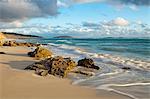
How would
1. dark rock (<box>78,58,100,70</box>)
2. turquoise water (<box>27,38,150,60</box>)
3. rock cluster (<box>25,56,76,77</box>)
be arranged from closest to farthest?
1. rock cluster (<box>25,56,76,77</box>)
2. dark rock (<box>78,58,100,70</box>)
3. turquoise water (<box>27,38,150,60</box>)

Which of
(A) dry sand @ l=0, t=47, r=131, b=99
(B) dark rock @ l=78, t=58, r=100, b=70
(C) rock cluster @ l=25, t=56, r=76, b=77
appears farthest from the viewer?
(B) dark rock @ l=78, t=58, r=100, b=70

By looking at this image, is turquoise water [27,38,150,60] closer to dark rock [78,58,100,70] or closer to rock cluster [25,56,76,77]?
dark rock [78,58,100,70]

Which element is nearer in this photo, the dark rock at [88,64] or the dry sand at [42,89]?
the dry sand at [42,89]

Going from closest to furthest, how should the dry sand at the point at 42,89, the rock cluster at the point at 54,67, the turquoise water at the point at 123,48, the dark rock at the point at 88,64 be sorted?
the dry sand at the point at 42,89 → the rock cluster at the point at 54,67 → the dark rock at the point at 88,64 → the turquoise water at the point at 123,48

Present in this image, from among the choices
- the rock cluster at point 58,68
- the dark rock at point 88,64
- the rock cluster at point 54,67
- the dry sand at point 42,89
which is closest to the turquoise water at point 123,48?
the dark rock at point 88,64

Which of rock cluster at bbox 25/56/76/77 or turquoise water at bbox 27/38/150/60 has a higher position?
rock cluster at bbox 25/56/76/77

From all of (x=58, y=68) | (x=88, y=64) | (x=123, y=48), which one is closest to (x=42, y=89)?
(x=58, y=68)

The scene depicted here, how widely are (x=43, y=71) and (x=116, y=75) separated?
8.90 feet

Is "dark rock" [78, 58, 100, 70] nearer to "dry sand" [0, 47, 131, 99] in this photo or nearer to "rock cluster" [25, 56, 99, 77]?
"rock cluster" [25, 56, 99, 77]

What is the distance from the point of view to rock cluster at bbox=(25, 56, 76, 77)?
397 inches

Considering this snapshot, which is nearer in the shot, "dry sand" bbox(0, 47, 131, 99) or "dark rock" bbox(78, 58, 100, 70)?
"dry sand" bbox(0, 47, 131, 99)

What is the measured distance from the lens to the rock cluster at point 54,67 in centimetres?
1009

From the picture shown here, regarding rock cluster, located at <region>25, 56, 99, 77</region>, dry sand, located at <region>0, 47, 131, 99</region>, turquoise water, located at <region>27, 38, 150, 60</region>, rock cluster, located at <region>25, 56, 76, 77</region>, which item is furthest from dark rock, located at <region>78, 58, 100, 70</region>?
turquoise water, located at <region>27, 38, 150, 60</region>

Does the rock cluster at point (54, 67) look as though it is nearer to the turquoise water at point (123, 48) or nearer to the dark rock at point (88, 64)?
the dark rock at point (88, 64)
